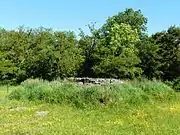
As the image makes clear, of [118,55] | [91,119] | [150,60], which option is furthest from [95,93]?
[118,55]

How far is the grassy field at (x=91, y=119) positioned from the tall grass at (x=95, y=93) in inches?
29.2

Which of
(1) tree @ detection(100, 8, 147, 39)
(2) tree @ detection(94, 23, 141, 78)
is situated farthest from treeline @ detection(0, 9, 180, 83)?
(1) tree @ detection(100, 8, 147, 39)

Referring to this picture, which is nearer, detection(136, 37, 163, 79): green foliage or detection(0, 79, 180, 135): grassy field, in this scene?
detection(0, 79, 180, 135): grassy field

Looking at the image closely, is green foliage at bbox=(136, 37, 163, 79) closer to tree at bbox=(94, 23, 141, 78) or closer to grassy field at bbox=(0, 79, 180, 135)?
tree at bbox=(94, 23, 141, 78)

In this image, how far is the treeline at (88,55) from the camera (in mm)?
53750

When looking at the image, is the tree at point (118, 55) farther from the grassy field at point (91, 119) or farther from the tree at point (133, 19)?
the grassy field at point (91, 119)

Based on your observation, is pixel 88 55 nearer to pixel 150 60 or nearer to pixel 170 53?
pixel 150 60

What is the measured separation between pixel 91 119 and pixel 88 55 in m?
40.3

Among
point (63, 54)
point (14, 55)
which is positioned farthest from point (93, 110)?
point (14, 55)

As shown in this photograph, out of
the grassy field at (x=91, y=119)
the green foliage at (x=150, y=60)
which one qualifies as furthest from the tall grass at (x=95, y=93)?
the green foliage at (x=150, y=60)

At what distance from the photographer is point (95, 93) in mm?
26188

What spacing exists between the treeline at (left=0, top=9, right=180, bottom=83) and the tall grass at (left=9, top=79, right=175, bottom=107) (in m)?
22.7

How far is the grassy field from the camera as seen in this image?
53.8ft

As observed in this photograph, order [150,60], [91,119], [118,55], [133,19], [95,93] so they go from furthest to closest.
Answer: [133,19] < [118,55] < [150,60] < [95,93] < [91,119]
